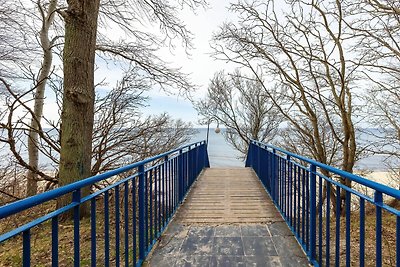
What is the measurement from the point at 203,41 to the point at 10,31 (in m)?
5.40

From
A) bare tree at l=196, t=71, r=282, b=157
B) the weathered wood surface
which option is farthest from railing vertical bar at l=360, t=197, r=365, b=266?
bare tree at l=196, t=71, r=282, b=157

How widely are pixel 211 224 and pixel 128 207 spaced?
4.21 feet

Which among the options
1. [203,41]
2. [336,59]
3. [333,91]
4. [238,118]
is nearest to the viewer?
[336,59]

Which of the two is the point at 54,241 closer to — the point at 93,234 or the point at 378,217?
Answer: the point at 93,234

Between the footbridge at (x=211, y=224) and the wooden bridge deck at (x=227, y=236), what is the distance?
11 mm

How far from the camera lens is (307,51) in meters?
7.87

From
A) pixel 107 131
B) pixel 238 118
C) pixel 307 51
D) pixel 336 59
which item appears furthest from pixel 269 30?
pixel 238 118

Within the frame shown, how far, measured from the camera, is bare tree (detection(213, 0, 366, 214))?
7.31 m

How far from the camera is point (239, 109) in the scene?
60.7ft

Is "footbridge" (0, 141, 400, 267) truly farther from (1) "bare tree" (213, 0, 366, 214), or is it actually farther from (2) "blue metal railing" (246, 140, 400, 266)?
(1) "bare tree" (213, 0, 366, 214)

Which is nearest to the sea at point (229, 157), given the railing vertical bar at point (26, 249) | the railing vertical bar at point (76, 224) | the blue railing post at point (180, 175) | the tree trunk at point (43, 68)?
the tree trunk at point (43, 68)

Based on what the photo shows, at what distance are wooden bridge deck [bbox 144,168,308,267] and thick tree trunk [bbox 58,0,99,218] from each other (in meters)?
1.86

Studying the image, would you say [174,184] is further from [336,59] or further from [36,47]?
[36,47]

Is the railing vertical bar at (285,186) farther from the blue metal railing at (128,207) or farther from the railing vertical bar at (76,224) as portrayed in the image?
the railing vertical bar at (76,224)
